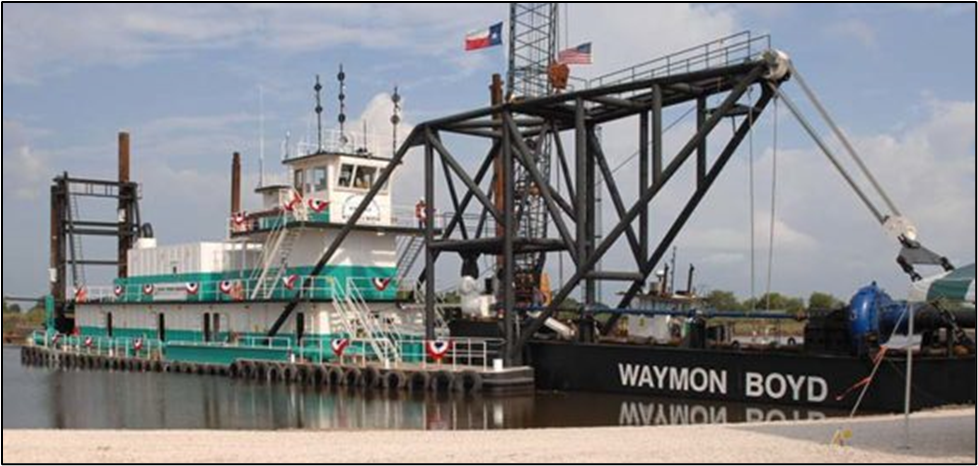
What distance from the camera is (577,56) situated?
32625mm

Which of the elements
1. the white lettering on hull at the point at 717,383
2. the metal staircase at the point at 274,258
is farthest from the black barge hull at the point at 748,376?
the metal staircase at the point at 274,258

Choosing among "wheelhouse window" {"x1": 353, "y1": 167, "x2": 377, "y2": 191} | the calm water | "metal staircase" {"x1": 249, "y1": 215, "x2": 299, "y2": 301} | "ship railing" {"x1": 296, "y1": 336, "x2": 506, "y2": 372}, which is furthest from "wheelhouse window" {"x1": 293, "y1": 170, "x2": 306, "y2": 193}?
the calm water

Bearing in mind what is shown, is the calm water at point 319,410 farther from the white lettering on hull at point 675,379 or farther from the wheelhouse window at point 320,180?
the wheelhouse window at point 320,180

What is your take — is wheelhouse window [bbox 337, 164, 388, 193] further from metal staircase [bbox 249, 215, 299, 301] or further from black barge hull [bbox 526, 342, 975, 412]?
black barge hull [bbox 526, 342, 975, 412]

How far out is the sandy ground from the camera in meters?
13.3

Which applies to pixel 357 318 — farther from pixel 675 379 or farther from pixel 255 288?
pixel 675 379

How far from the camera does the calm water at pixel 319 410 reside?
23.1m

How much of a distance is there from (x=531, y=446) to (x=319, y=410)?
13.1 meters

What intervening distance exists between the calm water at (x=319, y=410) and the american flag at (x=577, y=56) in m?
10.4

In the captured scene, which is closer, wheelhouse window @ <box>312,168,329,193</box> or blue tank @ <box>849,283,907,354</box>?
blue tank @ <box>849,283,907,354</box>

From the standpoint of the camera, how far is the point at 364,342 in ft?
106

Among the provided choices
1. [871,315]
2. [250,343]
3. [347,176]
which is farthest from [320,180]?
A: [871,315]

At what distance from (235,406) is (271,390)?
3.15 metres

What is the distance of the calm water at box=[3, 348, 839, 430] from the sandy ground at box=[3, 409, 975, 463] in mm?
5443
